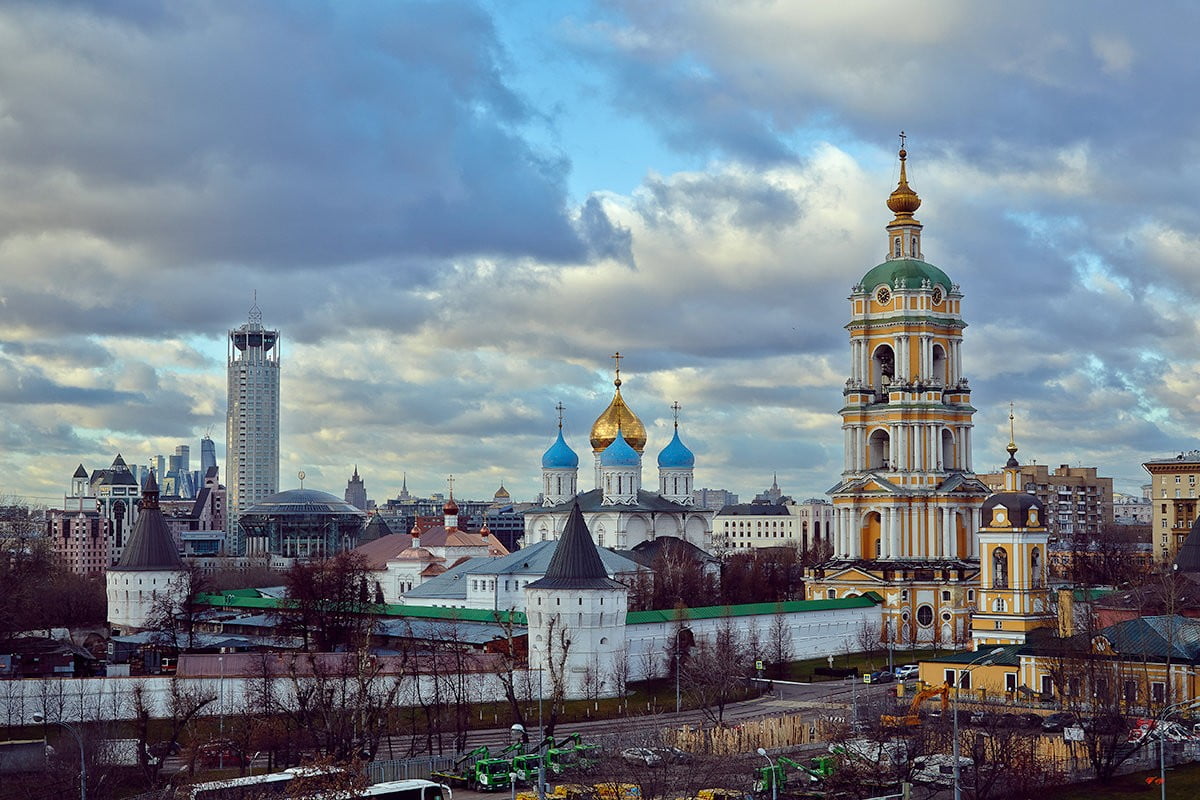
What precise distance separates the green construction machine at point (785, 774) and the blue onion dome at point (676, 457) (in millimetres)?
52225

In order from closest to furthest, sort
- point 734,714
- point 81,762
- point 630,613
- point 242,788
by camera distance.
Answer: point 242,788 < point 81,762 < point 734,714 < point 630,613

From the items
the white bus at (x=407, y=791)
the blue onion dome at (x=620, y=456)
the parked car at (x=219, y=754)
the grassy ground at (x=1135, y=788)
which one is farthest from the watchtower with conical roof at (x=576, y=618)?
the blue onion dome at (x=620, y=456)

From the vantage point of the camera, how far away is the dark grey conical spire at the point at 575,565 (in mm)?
50844

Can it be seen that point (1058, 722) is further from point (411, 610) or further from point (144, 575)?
point (144, 575)

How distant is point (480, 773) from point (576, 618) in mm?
15094

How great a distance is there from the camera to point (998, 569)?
5712 cm

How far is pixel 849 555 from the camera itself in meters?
70.8

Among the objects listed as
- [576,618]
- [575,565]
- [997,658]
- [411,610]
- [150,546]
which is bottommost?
[997,658]

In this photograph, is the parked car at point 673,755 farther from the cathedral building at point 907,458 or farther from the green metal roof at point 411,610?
the cathedral building at point 907,458

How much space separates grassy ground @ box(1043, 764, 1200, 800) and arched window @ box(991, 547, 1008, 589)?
759 inches

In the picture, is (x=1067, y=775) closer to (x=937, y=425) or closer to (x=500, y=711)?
(x=500, y=711)

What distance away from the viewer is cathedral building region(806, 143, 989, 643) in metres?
67.5

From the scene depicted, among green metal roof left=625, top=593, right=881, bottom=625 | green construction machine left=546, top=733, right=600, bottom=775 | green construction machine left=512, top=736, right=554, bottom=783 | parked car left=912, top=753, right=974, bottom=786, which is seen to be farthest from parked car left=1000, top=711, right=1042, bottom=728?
green metal roof left=625, top=593, right=881, bottom=625

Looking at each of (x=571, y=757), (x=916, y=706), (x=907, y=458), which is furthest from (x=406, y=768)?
(x=907, y=458)
